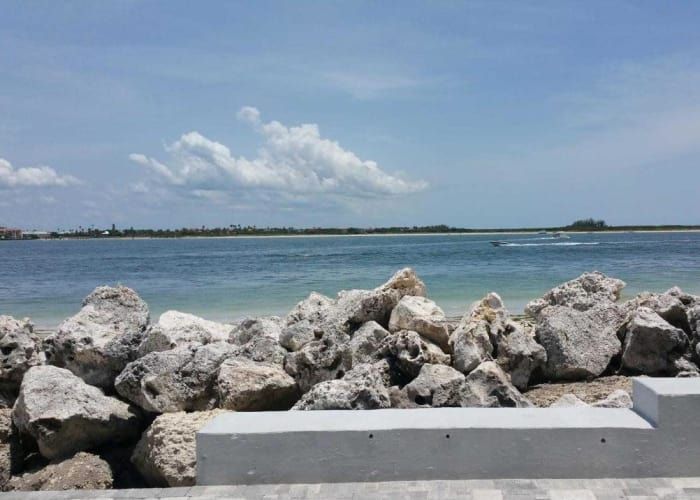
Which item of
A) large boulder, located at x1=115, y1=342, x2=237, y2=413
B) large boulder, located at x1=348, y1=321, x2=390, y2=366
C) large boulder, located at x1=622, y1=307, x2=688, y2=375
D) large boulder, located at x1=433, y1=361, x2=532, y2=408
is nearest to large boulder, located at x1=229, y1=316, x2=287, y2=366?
large boulder, located at x1=115, y1=342, x2=237, y2=413

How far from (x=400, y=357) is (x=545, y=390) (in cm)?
195

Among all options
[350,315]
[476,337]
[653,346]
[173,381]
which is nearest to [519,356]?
[476,337]

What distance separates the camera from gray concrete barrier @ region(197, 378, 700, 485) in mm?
4539

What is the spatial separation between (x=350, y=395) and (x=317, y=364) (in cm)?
187

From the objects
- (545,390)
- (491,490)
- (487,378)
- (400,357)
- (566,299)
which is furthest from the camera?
(566,299)

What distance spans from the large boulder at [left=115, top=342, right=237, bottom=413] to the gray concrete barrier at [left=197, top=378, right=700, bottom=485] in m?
2.59

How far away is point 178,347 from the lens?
25.5 feet

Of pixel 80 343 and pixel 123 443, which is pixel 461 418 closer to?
pixel 123 443

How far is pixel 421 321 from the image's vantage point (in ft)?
26.5

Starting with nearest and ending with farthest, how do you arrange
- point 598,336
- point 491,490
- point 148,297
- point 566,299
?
point 491,490, point 598,336, point 566,299, point 148,297

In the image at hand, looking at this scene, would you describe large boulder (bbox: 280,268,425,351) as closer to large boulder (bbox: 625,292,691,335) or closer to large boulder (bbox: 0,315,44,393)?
large boulder (bbox: 625,292,691,335)

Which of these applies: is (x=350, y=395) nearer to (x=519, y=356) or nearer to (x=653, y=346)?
(x=519, y=356)

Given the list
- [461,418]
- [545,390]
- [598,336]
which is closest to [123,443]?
[461,418]

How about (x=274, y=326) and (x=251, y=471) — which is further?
(x=274, y=326)
